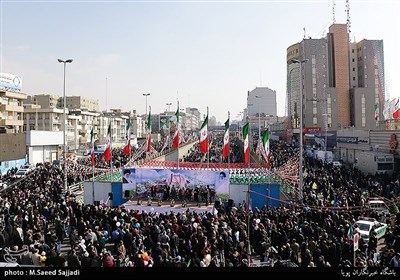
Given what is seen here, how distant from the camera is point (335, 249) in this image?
36.7 ft

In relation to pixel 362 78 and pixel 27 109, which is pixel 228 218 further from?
pixel 362 78

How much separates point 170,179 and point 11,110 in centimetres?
3347

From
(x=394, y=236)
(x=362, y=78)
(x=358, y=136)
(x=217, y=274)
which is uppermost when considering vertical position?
(x=362, y=78)

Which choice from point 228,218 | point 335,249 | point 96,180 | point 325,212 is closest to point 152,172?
point 96,180

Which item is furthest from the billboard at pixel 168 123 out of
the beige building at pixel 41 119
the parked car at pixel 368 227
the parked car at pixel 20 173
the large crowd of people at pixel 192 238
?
the parked car at pixel 368 227

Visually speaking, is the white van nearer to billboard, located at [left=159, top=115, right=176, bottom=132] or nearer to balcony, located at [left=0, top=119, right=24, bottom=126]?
billboard, located at [left=159, top=115, right=176, bottom=132]

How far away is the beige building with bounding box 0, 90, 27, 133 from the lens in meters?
46.3

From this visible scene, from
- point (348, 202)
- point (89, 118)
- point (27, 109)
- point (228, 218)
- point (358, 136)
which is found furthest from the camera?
point (89, 118)

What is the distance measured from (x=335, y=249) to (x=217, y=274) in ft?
23.1

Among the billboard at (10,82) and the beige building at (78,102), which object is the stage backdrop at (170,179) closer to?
the billboard at (10,82)

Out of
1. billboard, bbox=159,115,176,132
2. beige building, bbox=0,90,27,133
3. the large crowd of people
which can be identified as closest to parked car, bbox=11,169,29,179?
beige building, bbox=0,90,27,133

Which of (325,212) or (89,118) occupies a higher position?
(89,118)

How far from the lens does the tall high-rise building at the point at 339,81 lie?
7388 centimetres

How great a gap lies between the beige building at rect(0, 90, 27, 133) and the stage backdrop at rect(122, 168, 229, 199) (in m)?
29.1
